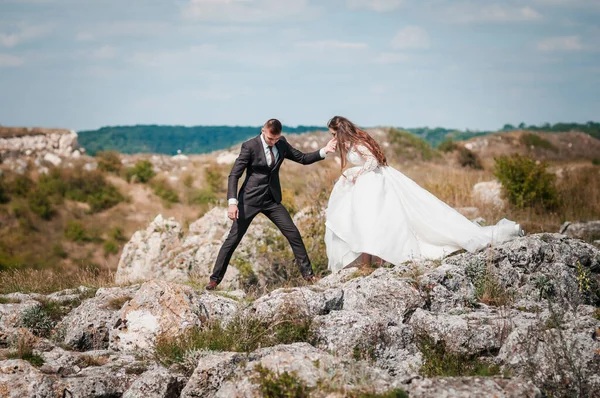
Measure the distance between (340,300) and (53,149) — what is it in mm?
69823

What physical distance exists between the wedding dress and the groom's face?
128 cm

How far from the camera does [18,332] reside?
22.6 feet

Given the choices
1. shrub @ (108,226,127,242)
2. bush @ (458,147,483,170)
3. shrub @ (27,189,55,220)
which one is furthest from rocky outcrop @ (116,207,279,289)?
shrub @ (27,189,55,220)

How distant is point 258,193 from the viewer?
916cm

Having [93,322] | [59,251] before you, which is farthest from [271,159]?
[59,251]

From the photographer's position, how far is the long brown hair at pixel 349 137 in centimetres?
937

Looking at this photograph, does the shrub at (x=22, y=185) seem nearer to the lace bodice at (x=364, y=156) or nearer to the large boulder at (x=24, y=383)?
the lace bodice at (x=364, y=156)

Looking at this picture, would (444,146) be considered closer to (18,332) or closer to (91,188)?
(91,188)

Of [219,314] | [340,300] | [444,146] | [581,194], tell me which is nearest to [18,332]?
[219,314]

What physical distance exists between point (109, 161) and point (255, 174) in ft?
168

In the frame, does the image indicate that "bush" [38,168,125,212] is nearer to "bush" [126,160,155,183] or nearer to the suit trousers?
"bush" [126,160,155,183]

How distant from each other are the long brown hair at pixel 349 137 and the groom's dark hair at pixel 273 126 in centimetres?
108

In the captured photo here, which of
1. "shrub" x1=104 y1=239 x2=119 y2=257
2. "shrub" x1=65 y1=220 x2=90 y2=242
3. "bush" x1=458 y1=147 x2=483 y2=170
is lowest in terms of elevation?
"shrub" x1=104 y1=239 x2=119 y2=257

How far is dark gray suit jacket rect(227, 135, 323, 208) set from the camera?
893 centimetres
